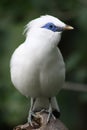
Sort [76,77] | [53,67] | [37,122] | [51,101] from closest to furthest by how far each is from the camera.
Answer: [37,122] < [53,67] < [51,101] < [76,77]

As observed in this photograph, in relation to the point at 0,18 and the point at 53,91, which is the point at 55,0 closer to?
the point at 0,18

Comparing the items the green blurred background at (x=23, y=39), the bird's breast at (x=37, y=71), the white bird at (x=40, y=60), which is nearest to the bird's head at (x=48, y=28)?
the white bird at (x=40, y=60)

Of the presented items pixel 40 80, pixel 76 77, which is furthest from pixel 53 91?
pixel 76 77

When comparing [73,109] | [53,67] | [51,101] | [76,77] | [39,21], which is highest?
[39,21]

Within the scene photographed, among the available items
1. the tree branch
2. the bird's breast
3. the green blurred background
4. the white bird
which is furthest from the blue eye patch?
the green blurred background

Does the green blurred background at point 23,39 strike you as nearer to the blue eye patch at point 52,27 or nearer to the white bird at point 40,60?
the white bird at point 40,60

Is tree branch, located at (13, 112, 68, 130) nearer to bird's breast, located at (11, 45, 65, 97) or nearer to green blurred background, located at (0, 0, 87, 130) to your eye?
bird's breast, located at (11, 45, 65, 97)

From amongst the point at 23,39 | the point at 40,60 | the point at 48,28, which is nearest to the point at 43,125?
the point at 40,60
